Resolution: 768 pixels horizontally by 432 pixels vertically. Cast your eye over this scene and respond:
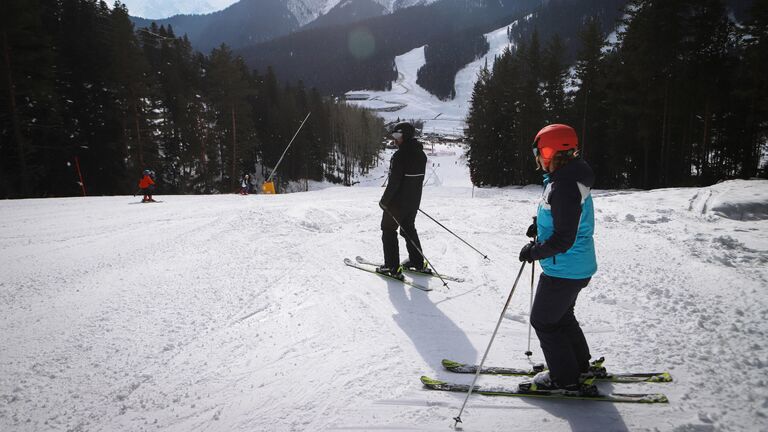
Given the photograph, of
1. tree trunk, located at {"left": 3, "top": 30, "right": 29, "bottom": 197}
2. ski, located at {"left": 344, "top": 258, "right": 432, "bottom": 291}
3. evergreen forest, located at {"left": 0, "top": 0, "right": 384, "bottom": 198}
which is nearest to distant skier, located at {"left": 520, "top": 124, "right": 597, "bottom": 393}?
ski, located at {"left": 344, "top": 258, "right": 432, "bottom": 291}

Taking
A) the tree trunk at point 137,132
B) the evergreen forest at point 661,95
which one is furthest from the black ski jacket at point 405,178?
the tree trunk at point 137,132

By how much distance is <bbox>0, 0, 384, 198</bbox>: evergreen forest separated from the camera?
20.2m

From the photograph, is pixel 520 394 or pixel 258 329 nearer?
pixel 520 394

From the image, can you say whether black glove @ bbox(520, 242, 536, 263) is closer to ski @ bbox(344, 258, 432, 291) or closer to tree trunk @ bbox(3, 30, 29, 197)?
ski @ bbox(344, 258, 432, 291)

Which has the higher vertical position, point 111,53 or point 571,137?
point 111,53

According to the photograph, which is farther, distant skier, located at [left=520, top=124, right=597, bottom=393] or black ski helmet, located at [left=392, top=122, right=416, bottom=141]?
black ski helmet, located at [left=392, top=122, right=416, bottom=141]

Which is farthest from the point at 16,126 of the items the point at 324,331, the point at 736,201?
the point at 736,201

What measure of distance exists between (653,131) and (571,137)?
24.6 meters

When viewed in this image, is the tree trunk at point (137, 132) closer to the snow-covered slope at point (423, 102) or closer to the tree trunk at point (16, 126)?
the tree trunk at point (16, 126)

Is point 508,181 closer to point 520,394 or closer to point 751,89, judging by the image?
point 751,89

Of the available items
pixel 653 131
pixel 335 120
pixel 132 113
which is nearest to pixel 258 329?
pixel 653 131

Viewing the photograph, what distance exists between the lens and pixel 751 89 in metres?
18.8

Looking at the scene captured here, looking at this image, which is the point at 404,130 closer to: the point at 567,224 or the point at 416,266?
the point at 416,266

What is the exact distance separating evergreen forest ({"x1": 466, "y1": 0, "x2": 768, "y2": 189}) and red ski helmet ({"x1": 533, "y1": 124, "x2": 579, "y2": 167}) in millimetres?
23642
